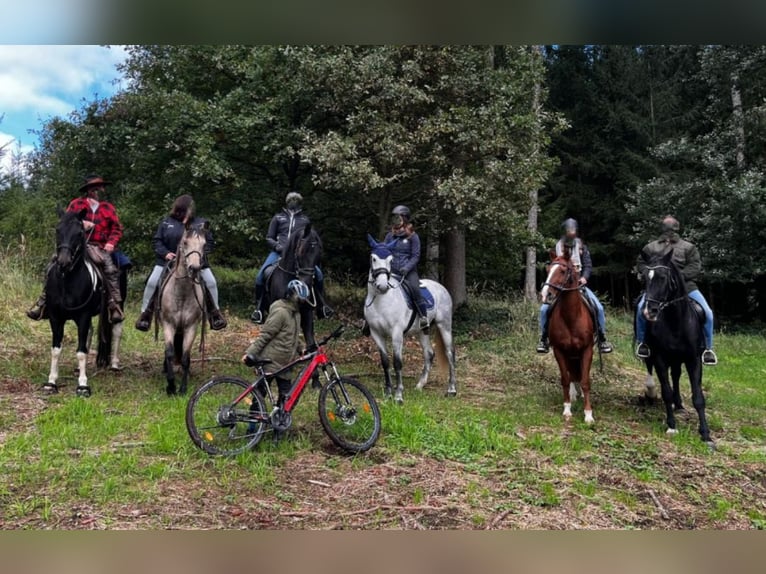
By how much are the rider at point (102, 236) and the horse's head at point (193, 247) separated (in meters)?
1.58

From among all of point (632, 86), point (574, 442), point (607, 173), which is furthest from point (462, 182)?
point (632, 86)

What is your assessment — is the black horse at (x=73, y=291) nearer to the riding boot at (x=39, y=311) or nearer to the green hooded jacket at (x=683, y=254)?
the riding boot at (x=39, y=311)

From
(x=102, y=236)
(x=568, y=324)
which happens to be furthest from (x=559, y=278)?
(x=102, y=236)

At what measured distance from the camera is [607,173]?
24734 millimetres

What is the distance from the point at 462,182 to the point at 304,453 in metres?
7.12

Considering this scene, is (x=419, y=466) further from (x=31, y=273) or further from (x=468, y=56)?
(x=31, y=273)

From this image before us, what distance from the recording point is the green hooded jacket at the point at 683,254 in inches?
292

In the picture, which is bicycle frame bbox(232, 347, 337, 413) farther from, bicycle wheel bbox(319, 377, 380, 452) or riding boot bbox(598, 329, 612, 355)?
riding boot bbox(598, 329, 612, 355)

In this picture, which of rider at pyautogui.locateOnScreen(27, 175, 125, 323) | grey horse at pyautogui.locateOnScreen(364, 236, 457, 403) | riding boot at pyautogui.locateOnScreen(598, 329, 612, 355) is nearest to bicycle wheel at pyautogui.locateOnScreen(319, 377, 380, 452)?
grey horse at pyautogui.locateOnScreen(364, 236, 457, 403)

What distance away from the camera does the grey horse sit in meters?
7.67

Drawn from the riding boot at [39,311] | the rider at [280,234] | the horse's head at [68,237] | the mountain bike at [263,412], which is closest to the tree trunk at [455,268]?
the rider at [280,234]

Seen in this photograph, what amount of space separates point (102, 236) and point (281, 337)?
171 inches

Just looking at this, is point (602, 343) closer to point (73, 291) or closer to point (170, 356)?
point (170, 356)

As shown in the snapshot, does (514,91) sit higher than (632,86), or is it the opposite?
(632,86)
